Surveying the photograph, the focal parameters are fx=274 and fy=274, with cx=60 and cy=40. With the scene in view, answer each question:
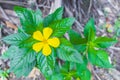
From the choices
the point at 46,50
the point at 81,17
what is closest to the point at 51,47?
the point at 46,50

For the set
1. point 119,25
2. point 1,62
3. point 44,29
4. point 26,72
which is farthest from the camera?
point 119,25

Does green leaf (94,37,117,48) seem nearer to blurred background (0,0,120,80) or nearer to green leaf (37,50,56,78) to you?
green leaf (37,50,56,78)

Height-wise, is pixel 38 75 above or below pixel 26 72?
below

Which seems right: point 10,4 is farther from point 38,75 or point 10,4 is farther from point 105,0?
point 105,0

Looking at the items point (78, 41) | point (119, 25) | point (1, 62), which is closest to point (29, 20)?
point (78, 41)

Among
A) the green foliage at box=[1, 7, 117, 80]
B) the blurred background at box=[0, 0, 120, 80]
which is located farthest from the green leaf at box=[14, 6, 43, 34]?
the blurred background at box=[0, 0, 120, 80]

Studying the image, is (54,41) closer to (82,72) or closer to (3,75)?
(82,72)

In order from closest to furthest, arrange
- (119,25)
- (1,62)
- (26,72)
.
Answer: (26,72) < (1,62) < (119,25)

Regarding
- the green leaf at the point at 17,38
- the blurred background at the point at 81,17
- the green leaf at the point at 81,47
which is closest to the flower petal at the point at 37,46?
the green leaf at the point at 17,38
